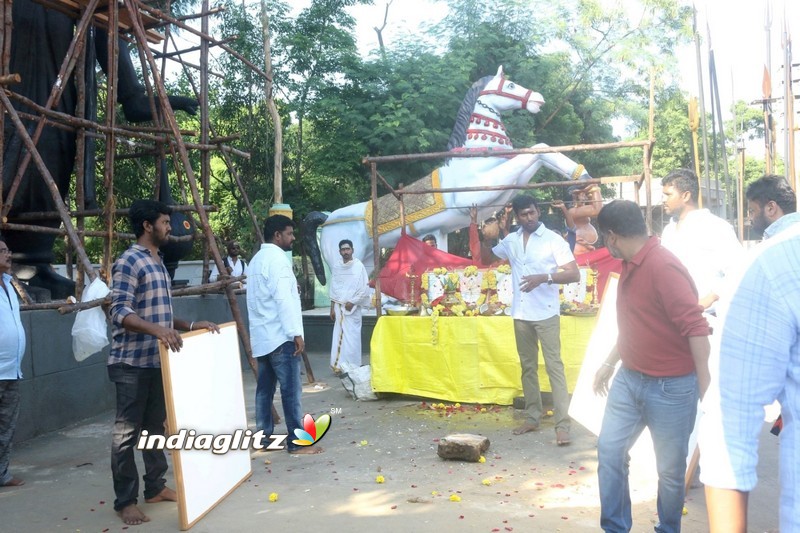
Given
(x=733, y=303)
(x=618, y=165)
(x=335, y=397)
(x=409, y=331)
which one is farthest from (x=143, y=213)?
(x=618, y=165)

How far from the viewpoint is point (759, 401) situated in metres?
1.53

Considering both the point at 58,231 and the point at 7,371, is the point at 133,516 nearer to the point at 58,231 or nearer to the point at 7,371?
the point at 7,371

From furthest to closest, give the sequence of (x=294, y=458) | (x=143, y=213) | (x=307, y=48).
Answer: (x=307, y=48) → (x=294, y=458) → (x=143, y=213)

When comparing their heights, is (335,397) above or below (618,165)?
below

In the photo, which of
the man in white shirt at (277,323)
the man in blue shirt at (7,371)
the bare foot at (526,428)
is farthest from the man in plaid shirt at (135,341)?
the bare foot at (526,428)

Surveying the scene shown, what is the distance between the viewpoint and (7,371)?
4.80 meters

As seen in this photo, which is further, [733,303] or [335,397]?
[335,397]

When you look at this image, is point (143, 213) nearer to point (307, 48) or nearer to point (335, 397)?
point (335, 397)

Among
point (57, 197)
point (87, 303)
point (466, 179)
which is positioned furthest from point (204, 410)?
point (466, 179)

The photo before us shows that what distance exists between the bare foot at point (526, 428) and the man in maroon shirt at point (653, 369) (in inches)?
104

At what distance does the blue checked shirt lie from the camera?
1494 millimetres

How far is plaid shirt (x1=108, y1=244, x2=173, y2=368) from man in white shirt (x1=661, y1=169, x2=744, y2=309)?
3.11 m

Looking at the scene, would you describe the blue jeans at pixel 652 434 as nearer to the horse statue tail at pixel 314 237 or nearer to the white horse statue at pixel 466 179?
the white horse statue at pixel 466 179

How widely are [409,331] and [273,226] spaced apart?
96.3 inches
